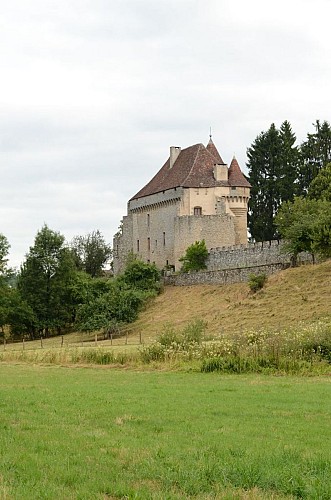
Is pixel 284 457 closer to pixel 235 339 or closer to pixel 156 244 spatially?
pixel 235 339

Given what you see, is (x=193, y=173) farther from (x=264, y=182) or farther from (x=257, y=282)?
(x=257, y=282)

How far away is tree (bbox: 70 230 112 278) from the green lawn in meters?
70.9

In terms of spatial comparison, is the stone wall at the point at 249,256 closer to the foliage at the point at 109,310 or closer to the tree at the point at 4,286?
the foliage at the point at 109,310

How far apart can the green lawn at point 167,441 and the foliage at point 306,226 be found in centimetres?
3034

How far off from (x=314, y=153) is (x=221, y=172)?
33.8ft

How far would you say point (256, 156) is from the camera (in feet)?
245

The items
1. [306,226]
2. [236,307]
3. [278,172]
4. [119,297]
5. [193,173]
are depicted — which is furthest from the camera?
[278,172]

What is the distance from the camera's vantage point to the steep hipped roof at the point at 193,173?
68.5 m

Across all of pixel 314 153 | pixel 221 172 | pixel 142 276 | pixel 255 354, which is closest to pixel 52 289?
pixel 142 276

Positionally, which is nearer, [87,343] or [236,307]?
[87,343]

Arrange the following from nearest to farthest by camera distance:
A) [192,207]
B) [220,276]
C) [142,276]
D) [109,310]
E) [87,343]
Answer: [87,343] → [109,310] → [220,276] → [142,276] → [192,207]

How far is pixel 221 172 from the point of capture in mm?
68688

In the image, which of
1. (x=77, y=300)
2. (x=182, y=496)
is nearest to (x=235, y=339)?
(x=182, y=496)

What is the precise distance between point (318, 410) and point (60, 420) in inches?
181
